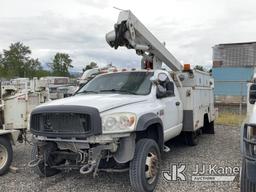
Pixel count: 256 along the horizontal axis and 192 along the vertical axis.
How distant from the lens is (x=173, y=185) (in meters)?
5.34

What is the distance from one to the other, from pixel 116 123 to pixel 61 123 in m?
0.84

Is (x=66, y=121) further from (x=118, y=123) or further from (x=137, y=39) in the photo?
(x=137, y=39)

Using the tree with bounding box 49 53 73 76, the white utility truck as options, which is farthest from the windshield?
the tree with bounding box 49 53 73 76

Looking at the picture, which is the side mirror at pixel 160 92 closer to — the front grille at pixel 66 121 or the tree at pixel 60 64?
the front grille at pixel 66 121

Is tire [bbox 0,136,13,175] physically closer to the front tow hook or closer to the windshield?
the windshield

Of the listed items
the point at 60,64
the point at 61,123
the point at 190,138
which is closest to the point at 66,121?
the point at 61,123

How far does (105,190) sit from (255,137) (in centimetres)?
260

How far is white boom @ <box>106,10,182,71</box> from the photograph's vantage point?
6.12 m

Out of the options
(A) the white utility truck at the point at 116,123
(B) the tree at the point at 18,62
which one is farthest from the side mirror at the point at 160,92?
(B) the tree at the point at 18,62

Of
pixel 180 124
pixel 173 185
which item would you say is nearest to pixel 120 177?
pixel 173 185

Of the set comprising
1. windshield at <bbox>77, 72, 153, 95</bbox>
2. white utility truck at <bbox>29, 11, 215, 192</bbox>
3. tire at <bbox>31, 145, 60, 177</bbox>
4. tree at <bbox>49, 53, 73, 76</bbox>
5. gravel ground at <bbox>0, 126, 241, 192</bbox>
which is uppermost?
tree at <bbox>49, 53, 73, 76</bbox>

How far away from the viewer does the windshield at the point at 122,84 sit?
590cm

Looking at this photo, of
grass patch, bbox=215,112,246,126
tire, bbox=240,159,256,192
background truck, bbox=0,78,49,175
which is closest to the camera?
tire, bbox=240,159,256,192

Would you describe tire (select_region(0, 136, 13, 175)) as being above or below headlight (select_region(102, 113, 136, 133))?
below
